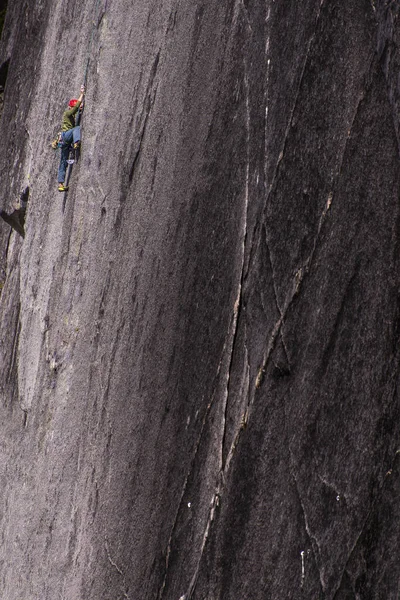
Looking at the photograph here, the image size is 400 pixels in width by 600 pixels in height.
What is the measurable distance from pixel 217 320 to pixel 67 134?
151 centimetres

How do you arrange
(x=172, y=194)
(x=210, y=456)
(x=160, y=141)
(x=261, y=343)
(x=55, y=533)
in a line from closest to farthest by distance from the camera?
(x=261, y=343) < (x=210, y=456) < (x=172, y=194) < (x=160, y=141) < (x=55, y=533)

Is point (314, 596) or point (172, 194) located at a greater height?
point (172, 194)

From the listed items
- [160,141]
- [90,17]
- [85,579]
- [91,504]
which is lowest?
[85,579]

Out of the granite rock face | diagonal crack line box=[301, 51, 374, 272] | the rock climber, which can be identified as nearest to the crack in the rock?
the granite rock face

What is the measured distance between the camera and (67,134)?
3223 millimetres

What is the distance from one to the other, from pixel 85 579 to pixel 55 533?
1.09 ft

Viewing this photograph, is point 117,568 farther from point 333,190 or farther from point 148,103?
point 148,103

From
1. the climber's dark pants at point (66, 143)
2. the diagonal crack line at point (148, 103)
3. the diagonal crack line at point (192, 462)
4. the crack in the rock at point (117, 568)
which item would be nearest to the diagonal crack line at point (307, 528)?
the diagonal crack line at point (192, 462)

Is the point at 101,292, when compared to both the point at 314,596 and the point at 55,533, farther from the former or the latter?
the point at 314,596

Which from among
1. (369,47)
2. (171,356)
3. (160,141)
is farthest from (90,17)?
(369,47)

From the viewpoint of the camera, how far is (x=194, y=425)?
2023 mm

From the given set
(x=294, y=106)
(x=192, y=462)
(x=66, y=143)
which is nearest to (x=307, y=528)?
(x=192, y=462)

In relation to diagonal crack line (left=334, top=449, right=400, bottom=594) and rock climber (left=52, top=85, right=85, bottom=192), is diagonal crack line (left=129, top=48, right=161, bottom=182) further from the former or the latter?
diagonal crack line (left=334, top=449, right=400, bottom=594)

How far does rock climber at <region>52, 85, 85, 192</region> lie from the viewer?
3217 mm
